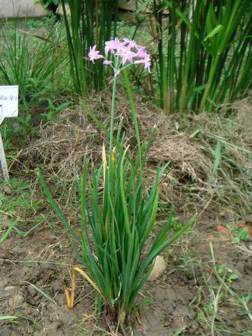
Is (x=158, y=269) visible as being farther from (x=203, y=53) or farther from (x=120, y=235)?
(x=203, y=53)

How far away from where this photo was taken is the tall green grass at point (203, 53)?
212cm

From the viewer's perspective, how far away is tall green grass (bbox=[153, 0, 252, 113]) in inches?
83.7

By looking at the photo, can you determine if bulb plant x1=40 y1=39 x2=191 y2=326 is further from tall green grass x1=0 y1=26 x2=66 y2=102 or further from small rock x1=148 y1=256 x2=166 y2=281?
tall green grass x1=0 y1=26 x2=66 y2=102

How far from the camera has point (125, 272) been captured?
1308mm

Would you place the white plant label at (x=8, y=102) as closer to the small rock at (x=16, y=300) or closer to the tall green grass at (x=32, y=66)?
the tall green grass at (x=32, y=66)

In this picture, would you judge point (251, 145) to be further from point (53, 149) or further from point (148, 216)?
point (148, 216)

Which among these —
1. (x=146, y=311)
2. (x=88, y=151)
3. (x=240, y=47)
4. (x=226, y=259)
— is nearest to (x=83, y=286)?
A: (x=146, y=311)

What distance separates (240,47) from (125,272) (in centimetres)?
150

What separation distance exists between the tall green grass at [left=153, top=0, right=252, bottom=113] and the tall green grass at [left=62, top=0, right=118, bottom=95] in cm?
22

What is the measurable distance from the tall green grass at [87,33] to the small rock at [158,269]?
3.36 ft

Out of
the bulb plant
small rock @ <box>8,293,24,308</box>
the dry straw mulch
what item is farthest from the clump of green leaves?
the dry straw mulch

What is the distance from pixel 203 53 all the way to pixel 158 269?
110 centimetres

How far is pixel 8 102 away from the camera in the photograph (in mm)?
1945

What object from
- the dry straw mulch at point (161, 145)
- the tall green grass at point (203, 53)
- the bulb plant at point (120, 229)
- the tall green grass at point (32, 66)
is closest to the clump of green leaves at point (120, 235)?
the bulb plant at point (120, 229)
